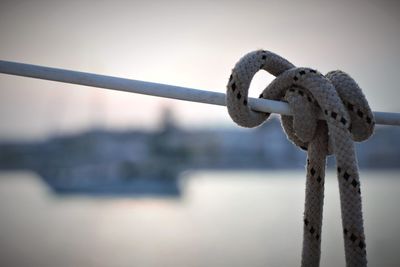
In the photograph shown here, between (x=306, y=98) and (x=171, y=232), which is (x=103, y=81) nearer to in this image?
(x=306, y=98)

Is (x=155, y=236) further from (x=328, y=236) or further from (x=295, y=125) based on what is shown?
(x=295, y=125)

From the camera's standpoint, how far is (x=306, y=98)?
2.90ft

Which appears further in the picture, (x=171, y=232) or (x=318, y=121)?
(x=171, y=232)

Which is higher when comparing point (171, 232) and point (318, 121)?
point (171, 232)

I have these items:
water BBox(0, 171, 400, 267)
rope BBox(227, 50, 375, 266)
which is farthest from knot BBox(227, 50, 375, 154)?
water BBox(0, 171, 400, 267)

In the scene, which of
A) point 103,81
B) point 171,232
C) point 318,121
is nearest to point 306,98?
point 318,121

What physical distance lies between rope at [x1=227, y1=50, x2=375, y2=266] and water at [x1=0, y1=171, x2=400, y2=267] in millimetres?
7877

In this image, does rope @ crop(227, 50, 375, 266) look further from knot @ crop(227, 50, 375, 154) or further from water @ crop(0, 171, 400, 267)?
water @ crop(0, 171, 400, 267)

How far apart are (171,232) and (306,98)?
539 inches

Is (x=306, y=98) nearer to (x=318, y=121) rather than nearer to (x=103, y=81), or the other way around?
(x=318, y=121)

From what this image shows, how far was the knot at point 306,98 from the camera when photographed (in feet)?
2.83

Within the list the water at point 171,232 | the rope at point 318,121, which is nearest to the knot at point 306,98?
the rope at point 318,121

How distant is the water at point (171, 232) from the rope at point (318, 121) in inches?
310

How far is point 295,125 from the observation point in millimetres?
882
